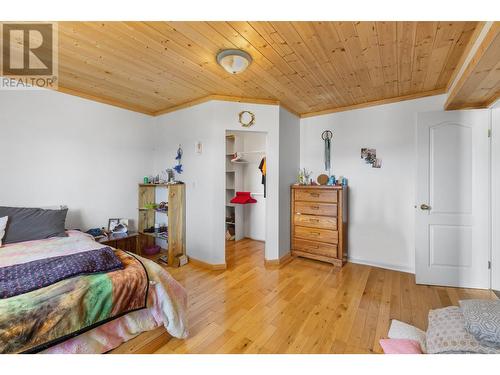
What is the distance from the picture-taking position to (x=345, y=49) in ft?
6.22

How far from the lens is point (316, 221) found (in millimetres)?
3197

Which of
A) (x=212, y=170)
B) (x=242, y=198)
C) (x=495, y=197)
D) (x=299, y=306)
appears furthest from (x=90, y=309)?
(x=495, y=197)

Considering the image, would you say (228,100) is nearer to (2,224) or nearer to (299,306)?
(299,306)

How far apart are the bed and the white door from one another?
111 inches

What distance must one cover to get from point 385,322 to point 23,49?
4054 mm

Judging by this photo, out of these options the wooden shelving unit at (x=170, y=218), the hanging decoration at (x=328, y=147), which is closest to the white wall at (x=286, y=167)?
the hanging decoration at (x=328, y=147)

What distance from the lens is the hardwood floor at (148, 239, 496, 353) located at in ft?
5.39

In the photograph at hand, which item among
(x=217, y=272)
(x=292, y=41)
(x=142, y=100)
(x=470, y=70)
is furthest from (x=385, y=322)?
Answer: (x=142, y=100)

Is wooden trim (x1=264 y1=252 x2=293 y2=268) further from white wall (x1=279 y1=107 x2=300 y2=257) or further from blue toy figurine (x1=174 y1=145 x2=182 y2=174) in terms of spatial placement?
blue toy figurine (x1=174 y1=145 x2=182 y2=174)

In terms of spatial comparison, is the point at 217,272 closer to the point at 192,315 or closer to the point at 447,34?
the point at 192,315

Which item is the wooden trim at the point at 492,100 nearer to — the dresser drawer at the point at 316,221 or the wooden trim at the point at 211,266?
the dresser drawer at the point at 316,221

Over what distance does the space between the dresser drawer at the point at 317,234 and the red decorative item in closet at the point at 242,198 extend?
1186 millimetres

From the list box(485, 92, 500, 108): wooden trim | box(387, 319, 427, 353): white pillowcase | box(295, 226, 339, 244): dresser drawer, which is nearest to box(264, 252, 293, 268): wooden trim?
box(295, 226, 339, 244): dresser drawer

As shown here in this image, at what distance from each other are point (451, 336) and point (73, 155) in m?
4.13
